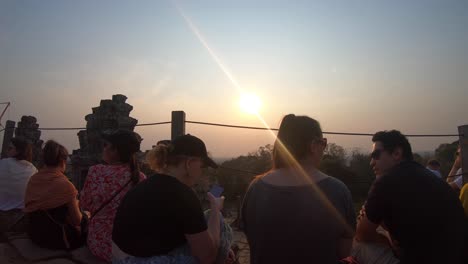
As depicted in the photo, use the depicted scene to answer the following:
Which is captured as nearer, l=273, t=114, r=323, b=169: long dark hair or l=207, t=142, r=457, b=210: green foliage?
l=273, t=114, r=323, b=169: long dark hair

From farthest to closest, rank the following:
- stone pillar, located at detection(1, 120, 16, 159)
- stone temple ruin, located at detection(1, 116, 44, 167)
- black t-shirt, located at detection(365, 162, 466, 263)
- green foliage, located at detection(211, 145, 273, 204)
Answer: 1. green foliage, located at detection(211, 145, 273, 204)
2. stone temple ruin, located at detection(1, 116, 44, 167)
3. stone pillar, located at detection(1, 120, 16, 159)
4. black t-shirt, located at detection(365, 162, 466, 263)

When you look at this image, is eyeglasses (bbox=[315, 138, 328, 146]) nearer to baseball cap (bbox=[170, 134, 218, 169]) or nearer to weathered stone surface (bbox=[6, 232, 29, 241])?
baseball cap (bbox=[170, 134, 218, 169])

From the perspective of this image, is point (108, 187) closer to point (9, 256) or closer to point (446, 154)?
point (9, 256)

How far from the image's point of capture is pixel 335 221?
1813 mm

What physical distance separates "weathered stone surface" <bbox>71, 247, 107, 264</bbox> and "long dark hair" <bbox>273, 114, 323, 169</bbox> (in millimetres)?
2005

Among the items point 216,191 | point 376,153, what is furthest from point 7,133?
point 376,153

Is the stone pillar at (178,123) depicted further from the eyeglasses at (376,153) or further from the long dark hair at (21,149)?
the eyeglasses at (376,153)

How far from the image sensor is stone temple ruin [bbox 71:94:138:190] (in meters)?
5.44

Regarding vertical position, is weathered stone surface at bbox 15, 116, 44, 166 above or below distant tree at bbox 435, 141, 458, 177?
Result: above

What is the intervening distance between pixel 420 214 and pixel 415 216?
0.03 metres

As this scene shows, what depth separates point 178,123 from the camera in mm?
4090

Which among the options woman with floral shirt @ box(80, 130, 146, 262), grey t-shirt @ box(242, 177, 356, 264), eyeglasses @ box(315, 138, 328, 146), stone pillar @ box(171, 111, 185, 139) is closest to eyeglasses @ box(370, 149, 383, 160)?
eyeglasses @ box(315, 138, 328, 146)

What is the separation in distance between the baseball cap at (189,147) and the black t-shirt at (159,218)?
0.23 metres

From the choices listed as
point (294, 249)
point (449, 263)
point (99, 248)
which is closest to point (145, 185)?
point (294, 249)
